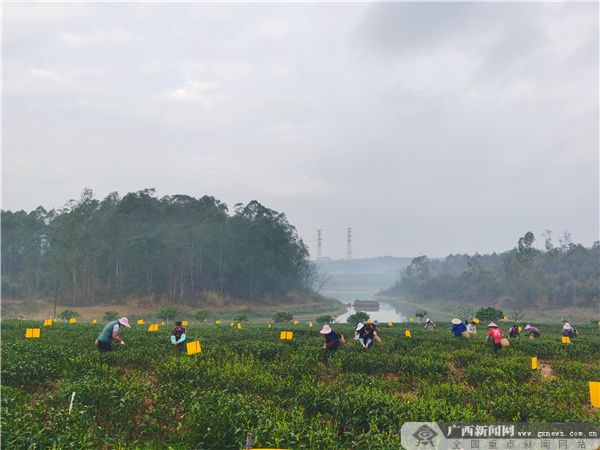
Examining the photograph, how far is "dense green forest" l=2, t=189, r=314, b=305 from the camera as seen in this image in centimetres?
6850

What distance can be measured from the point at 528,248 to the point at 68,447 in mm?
106501

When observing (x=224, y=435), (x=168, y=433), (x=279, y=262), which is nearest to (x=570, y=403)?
(x=224, y=435)

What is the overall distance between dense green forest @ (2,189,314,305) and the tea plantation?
5861cm

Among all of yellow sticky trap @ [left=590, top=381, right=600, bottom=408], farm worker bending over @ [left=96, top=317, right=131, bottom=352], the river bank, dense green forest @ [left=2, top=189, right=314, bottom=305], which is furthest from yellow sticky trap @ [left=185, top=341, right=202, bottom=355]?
dense green forest @ [left=2, top=189, right=314, bottom=305]

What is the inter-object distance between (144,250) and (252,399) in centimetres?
6599

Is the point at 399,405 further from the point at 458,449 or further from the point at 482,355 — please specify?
the point at 482,355

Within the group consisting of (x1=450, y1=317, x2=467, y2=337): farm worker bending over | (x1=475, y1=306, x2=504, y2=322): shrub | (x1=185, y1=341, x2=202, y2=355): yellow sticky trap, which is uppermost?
(x1=185, y1=341, x2=202, y2=355): yellow sticky trap

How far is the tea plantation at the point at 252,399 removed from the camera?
274 inches

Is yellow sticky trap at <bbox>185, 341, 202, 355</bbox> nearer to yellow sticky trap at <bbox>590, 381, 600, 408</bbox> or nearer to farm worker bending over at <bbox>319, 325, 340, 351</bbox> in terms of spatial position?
farm worker bending over at <bbox>319, 325, 340, 351</bbox>

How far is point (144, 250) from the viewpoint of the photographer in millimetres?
69438

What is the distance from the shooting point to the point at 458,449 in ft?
21.0

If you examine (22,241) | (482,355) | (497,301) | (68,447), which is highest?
(22,241)

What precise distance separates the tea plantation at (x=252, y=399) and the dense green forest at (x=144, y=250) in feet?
192

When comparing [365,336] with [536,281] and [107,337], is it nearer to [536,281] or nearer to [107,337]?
[107,337]
